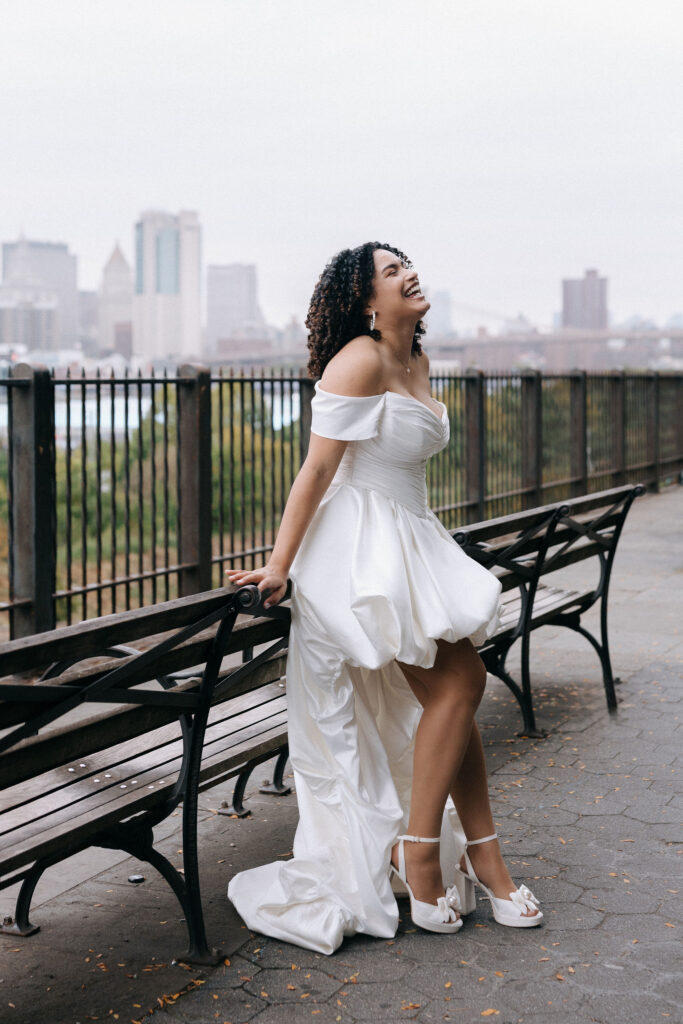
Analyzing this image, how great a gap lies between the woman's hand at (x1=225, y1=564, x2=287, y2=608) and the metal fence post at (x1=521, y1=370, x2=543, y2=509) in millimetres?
10667

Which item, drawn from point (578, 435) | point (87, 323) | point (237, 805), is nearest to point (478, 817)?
point (237, 805)

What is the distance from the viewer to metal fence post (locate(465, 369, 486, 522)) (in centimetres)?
1206

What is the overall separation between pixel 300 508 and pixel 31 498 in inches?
127

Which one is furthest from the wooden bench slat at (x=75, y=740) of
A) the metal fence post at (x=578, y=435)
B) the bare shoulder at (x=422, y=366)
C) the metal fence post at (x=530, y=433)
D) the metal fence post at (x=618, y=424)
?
the metal fence post at (x=618, y=424)

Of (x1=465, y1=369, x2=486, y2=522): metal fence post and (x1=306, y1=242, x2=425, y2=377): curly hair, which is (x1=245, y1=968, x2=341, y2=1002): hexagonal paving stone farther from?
(x1=465, y1=369, x2=486, y2=522): metal fence post

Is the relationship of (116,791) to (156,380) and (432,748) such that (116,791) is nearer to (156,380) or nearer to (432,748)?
(432,748)

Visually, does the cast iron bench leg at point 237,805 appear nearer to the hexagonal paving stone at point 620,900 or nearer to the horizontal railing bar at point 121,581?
the hexagonal paving stone at point 620,900

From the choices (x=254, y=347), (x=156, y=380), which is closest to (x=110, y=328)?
(x=254, y=347)

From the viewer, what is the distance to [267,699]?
3.98 meters

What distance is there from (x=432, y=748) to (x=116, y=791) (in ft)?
2.81

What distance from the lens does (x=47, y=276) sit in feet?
315

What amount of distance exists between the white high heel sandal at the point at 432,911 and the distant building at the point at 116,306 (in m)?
82.8

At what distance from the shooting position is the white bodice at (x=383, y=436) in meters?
3.24

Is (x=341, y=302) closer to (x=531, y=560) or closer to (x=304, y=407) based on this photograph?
(x=531, y=560)
